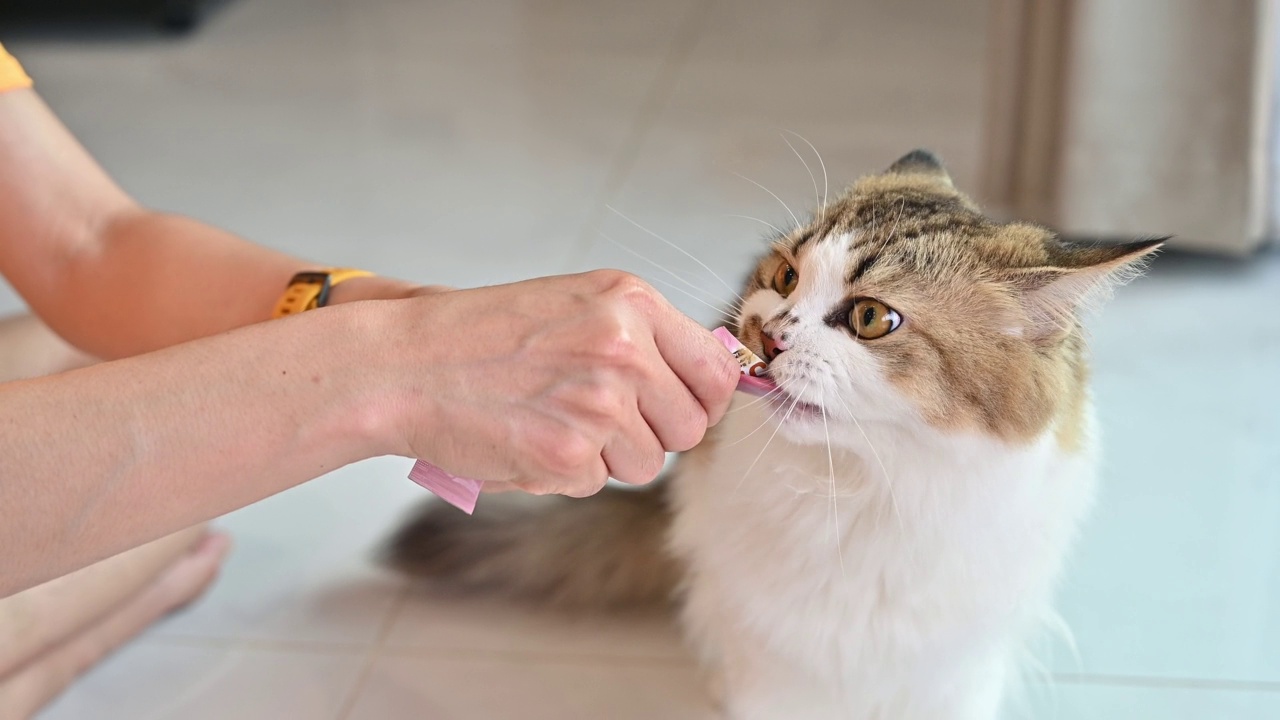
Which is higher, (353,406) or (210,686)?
(353,406)

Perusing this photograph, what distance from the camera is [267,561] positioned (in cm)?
149

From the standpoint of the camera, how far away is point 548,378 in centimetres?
71

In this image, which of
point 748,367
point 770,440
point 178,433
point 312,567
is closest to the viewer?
point 178,433

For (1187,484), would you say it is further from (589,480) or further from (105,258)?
(105,258)

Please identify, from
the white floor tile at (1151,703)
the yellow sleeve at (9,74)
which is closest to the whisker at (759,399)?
the white floor tile at (1151,703)

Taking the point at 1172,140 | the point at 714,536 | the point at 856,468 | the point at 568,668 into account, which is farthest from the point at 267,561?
the point at 1172,140

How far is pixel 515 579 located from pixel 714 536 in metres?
0.36

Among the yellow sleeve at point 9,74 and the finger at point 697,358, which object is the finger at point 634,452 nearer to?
the finger at point 697,358

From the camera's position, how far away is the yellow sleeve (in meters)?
1.02

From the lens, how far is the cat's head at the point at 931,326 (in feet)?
2.79

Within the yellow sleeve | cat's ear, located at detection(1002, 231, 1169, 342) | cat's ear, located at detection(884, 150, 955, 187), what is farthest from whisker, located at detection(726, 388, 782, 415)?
the yellow sleeve

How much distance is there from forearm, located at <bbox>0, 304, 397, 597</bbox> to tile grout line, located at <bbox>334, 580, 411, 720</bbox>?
610 mm

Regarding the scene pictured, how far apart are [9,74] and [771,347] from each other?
0.75m

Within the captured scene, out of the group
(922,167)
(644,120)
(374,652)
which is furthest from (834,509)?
(644,120)
